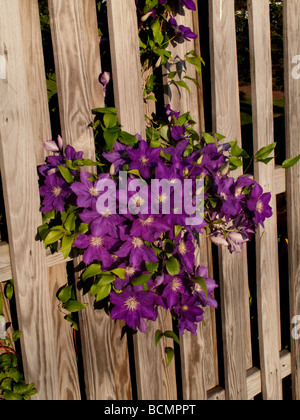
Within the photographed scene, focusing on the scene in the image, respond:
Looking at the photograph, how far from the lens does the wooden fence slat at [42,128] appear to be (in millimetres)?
1367

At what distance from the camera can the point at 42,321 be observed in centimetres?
146

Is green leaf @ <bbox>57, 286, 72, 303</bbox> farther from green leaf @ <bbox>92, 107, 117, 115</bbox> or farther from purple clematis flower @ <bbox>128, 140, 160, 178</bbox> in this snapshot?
green leaf @ <bbox>92, 107, 117, 115</bbox>

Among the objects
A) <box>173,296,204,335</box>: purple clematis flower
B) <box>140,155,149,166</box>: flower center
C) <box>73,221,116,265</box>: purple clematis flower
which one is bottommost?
<box>173,296,204,335</box>: purple clematis flower

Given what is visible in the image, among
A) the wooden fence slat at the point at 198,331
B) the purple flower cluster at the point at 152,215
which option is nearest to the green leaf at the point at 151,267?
the purple flower cluster at the point at 152,215

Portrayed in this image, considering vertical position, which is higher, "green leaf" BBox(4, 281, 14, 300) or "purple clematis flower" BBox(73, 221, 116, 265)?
"purple clematis flower" BBox(73, 221, 116, 265)

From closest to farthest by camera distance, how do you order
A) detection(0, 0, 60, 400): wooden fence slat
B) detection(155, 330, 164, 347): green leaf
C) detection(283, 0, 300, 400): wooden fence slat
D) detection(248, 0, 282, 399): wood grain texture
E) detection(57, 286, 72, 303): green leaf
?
detection(0, 0, 60, 400): wooden fence slat < detection(57, 286, 72, 303): green leaf < detection(155, 330, 164, 347): green leaf < detection(248, 0, 282, 399): wood grain texture < detection(283, 0, 300, 400): wooden fence slat

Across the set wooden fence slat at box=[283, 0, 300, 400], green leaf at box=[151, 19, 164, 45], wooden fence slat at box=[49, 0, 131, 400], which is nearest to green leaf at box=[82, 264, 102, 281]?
wooden fence slat at box=[49, 0, 131, 400]

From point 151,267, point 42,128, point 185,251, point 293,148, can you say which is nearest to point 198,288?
point 185,251

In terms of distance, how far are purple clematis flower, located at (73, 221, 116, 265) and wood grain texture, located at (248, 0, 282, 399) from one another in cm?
79

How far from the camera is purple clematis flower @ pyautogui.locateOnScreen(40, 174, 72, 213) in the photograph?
4.46 feet

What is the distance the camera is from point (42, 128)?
143 cm

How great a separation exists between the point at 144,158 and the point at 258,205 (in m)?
0.43

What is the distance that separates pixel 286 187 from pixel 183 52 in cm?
75

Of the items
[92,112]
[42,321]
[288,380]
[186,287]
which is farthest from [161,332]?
[288,380]
